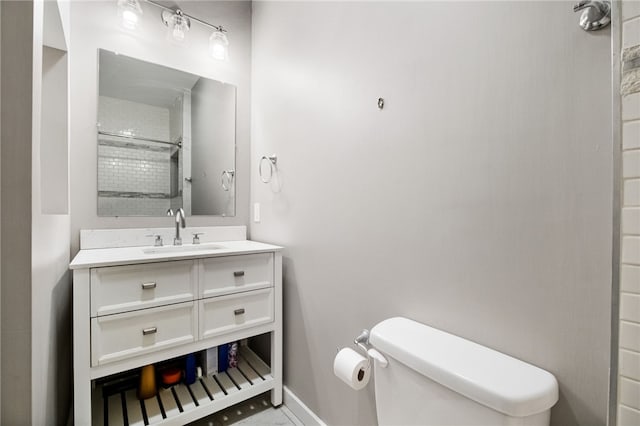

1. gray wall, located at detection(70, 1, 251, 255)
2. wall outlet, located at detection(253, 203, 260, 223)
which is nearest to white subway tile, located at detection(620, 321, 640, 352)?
wall outlet, located at detection(253, 203, 260, 223)

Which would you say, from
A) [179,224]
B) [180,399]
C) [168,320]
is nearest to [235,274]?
[168,320]

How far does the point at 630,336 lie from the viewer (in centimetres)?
44

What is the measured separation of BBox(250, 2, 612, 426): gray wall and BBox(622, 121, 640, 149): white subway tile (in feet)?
0.50

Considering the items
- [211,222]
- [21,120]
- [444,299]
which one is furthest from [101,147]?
[444,299]

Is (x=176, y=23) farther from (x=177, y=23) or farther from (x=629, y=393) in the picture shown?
(x=629, y=393)

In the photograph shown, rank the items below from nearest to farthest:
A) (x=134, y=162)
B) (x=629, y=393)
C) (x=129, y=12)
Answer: (x=629, y=393), (x=129, y=12), (x=134, y=162)

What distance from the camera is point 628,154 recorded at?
0.44m

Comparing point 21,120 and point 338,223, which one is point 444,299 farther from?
point 21,120

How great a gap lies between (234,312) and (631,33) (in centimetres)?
148

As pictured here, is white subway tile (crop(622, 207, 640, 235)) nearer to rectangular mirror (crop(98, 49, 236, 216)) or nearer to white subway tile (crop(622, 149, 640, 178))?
white subway tile (crop(622, 149, 640, 178))

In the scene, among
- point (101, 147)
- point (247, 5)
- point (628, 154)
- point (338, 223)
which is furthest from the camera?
point (247, 5)

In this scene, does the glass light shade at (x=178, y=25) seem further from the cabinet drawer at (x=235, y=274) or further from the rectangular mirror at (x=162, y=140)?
the cabinet drawer at (x=235, y=274)

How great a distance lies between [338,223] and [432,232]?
17.1 inches

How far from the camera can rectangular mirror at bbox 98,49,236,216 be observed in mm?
1535
